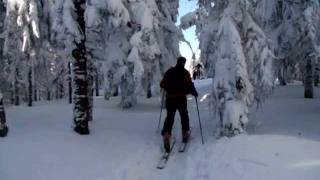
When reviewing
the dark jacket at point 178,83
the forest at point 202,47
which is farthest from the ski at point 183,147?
the dark jacket at point 178,83

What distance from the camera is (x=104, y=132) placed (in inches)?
575

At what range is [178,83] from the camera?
13.6 meters

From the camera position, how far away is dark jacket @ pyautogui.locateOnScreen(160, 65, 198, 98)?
44.7 ft

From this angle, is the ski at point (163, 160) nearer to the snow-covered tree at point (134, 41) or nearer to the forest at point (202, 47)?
the forest at point (202, 47)

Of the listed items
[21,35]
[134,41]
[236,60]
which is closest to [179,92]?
[236,60]

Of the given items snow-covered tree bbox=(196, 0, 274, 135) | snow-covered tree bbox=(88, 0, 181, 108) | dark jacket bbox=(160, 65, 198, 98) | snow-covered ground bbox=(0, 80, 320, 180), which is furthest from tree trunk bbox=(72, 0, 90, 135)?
snow-covered tree bbox=(196, 0, 274, 135)

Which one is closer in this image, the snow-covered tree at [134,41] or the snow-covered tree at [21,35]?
the snow-covered tree at [134,41]

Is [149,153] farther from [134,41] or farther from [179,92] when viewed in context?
[134,41]

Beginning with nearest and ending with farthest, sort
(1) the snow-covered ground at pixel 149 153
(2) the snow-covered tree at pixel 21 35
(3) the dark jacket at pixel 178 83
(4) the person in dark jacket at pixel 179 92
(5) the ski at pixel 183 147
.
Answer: (1) the snow-covered ground at pixel 149 153 → (5) the ski at pixel 183 147 → (4) the person in dark jacket at pixel 179 92 → (3) the dark jacket at pixel 178 83 → (2) the snow-covered tree at pixel 21 35

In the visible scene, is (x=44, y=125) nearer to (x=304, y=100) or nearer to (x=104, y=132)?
(x=104, y=132)

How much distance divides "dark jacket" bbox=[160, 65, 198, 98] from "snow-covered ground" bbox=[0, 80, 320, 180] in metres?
1.31

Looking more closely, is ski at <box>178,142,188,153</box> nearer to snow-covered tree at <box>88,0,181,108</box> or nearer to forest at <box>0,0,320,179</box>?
forest at <box>0,0,320,179</box>

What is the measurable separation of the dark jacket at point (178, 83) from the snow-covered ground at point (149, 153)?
4.30ft

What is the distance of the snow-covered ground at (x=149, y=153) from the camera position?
31.8ft
